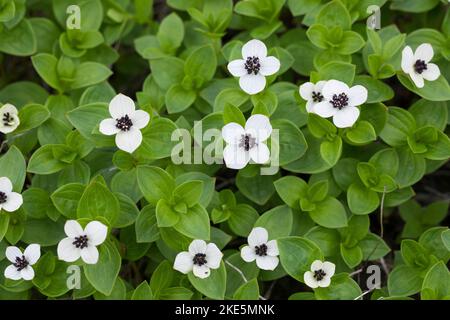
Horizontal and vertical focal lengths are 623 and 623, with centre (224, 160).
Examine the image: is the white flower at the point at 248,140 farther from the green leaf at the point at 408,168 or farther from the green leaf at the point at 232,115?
the green leaf at the point at 408,168

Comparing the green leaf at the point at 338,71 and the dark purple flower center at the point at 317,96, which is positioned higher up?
the green leaf at the point at 338,71

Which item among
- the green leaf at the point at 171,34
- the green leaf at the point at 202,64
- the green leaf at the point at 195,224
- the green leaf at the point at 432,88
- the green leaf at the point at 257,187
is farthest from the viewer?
the green leaf at the point at 171,34

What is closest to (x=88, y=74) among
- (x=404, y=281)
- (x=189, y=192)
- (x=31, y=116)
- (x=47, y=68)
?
(x=47, y=68)

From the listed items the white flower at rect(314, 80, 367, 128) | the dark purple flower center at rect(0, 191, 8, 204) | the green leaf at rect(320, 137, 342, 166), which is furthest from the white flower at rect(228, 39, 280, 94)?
the dark purple flower center at rect(0, 191, 8, 204)

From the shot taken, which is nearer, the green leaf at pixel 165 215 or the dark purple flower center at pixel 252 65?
the green leaf at pixel 165 215

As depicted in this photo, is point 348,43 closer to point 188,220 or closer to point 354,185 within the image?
point 354,185

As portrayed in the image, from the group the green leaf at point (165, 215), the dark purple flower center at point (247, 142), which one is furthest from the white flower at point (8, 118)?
the dark purple flower center at point (247, 142)
